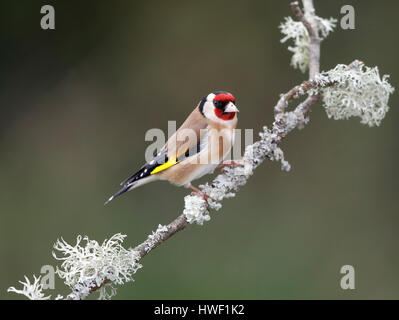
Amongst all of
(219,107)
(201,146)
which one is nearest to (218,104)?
(219,107)

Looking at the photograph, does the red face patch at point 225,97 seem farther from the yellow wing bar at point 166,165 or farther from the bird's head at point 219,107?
the yellow wing bar at point 166,165

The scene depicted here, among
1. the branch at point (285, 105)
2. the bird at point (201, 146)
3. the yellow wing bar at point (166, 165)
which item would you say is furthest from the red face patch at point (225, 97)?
the yellow wing bar at point (166, 165)

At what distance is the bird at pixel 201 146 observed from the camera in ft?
7.73

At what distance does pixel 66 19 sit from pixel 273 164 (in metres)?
1.81

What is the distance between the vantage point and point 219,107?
7.86 ft

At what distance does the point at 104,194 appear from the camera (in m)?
4.06

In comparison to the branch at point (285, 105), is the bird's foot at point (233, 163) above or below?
below

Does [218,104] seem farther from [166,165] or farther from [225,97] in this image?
[166,165]

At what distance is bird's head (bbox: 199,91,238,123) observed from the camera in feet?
7.68

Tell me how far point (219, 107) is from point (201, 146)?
177 mm

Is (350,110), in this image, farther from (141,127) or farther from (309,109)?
(141,127)

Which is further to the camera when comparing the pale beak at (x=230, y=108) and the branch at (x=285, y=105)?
the pale beak at (x=230, y=108)

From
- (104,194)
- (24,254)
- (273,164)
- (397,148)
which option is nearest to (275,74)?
(273,164)

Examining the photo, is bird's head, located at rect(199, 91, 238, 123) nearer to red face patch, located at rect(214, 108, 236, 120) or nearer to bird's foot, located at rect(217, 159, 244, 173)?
red face patch, located at rect(214, 108, 236, 120)
